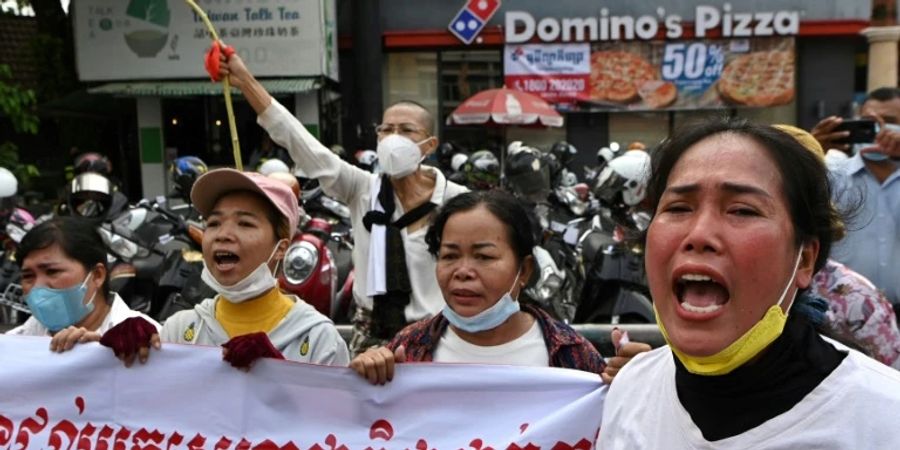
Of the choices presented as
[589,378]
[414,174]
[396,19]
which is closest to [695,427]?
[589,378]

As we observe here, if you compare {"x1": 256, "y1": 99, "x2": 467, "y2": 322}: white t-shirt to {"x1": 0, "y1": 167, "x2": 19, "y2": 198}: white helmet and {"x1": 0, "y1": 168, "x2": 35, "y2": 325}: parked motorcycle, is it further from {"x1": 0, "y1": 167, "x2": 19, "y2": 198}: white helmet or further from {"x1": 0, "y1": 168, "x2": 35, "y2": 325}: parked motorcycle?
{"x1": 0, "y1": 167, "x2": 19, "y2": 198}: white helmet

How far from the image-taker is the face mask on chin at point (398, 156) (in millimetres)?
3992

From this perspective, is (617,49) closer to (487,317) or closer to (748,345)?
(487,317)

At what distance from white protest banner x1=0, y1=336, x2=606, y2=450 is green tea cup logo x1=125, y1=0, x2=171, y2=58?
12348 mm

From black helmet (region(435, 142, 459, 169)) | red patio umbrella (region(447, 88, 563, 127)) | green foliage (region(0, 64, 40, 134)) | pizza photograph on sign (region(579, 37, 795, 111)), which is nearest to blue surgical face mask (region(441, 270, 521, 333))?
green foliage (region(0, 64, 40, 134))

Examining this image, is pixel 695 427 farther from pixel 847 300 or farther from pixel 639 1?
pixel 639 1

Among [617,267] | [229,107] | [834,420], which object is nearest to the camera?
[834,420]

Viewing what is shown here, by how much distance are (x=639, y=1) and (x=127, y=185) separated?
35.6 feet

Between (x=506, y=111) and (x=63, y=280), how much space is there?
1121 cm

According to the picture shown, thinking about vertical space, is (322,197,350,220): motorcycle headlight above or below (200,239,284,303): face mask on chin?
Answer: below

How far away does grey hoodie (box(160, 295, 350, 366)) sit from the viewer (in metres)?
2.65

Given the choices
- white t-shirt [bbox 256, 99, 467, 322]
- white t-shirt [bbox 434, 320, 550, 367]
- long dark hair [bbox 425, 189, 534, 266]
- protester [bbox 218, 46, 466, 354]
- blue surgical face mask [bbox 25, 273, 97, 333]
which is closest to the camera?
white t-shirt [bbox 434, 320, 550, 367]

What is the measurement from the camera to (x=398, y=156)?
4.00 metres

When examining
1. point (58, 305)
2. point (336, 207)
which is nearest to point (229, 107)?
point (58, 305)
